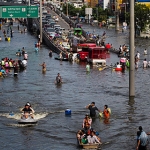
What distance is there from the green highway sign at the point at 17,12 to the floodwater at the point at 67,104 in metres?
24.5

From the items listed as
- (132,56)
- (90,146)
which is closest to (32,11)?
(132,56)

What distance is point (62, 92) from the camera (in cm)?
4494

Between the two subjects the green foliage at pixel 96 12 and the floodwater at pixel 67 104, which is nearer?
the floodwater at pixel 67 104

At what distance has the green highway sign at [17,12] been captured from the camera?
87.5 m

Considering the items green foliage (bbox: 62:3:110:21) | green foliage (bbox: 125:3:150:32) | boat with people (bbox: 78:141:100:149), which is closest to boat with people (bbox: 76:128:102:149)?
boat with people (bbox: 78:141:100:149)

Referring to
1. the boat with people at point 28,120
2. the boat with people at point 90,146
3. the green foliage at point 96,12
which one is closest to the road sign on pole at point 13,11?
the boat with people at point 28,120

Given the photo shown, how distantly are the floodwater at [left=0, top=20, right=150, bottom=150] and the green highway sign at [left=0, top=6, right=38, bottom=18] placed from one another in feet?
80.4

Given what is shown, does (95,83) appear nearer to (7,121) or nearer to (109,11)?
(7,121)

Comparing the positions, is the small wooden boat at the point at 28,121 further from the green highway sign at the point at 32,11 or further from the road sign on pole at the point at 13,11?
the green highway sign at the point at 32,11

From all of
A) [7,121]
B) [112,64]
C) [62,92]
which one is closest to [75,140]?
[7,121]

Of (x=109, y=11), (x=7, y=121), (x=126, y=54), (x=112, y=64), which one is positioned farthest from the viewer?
(x=109, y=11)

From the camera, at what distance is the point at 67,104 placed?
39.7 meters

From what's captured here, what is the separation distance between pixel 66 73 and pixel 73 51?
1707cm

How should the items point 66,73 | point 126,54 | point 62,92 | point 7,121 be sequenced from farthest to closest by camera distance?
point 126,54
point 66,73
point 62,92
point 7,121
